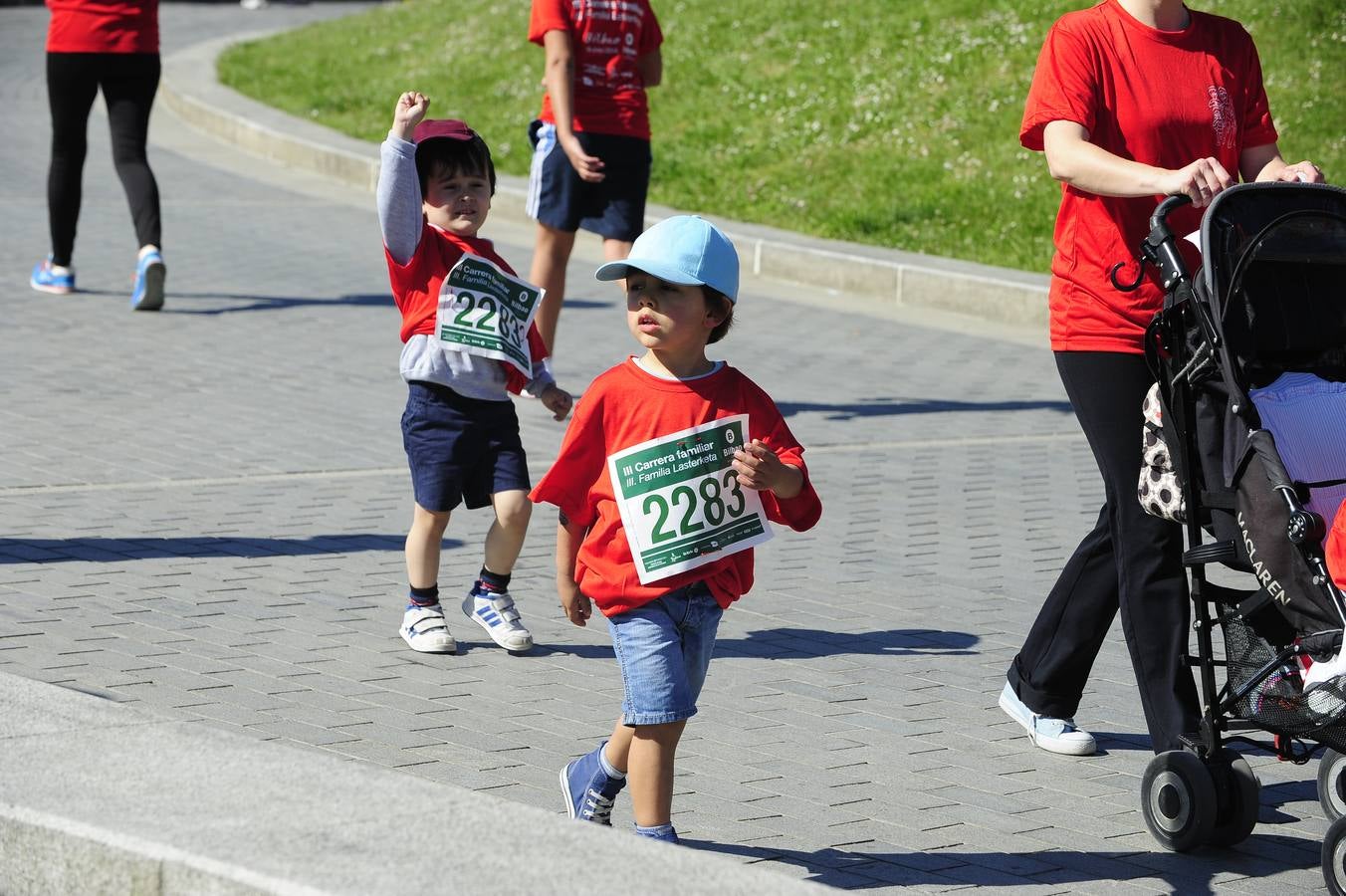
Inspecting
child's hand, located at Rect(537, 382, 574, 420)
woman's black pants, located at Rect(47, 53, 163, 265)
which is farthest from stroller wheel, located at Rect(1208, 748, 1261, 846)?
woman's black pants, located at Rect(47, 53, 163, 265)

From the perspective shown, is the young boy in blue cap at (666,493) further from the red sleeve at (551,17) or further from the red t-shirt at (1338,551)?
the red sleeve at (551,17)

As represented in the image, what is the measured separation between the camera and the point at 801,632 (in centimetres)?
608

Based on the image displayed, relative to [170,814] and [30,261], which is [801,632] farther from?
[30,261]

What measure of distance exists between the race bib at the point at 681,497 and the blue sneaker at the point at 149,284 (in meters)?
7.28

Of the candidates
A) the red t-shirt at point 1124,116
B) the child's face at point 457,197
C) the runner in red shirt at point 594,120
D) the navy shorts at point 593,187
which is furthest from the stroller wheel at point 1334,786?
the navy shorts at point 593,187

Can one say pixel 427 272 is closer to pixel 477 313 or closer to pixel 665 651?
pixel 477 313

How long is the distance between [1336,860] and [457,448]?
2709 mm

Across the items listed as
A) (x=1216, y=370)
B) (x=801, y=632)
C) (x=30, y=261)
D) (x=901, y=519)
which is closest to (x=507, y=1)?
(x=30, y=261)

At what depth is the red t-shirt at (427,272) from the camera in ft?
18.8

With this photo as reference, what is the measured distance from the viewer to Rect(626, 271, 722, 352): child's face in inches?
162

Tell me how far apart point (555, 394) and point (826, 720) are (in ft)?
3.74

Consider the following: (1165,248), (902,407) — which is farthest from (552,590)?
(902,407)

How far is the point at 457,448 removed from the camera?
5816 mm

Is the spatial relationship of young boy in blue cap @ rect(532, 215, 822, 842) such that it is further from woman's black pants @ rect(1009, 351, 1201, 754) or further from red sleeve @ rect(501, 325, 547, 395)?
red sleeve @ rect(501, 325, 547, 395)
